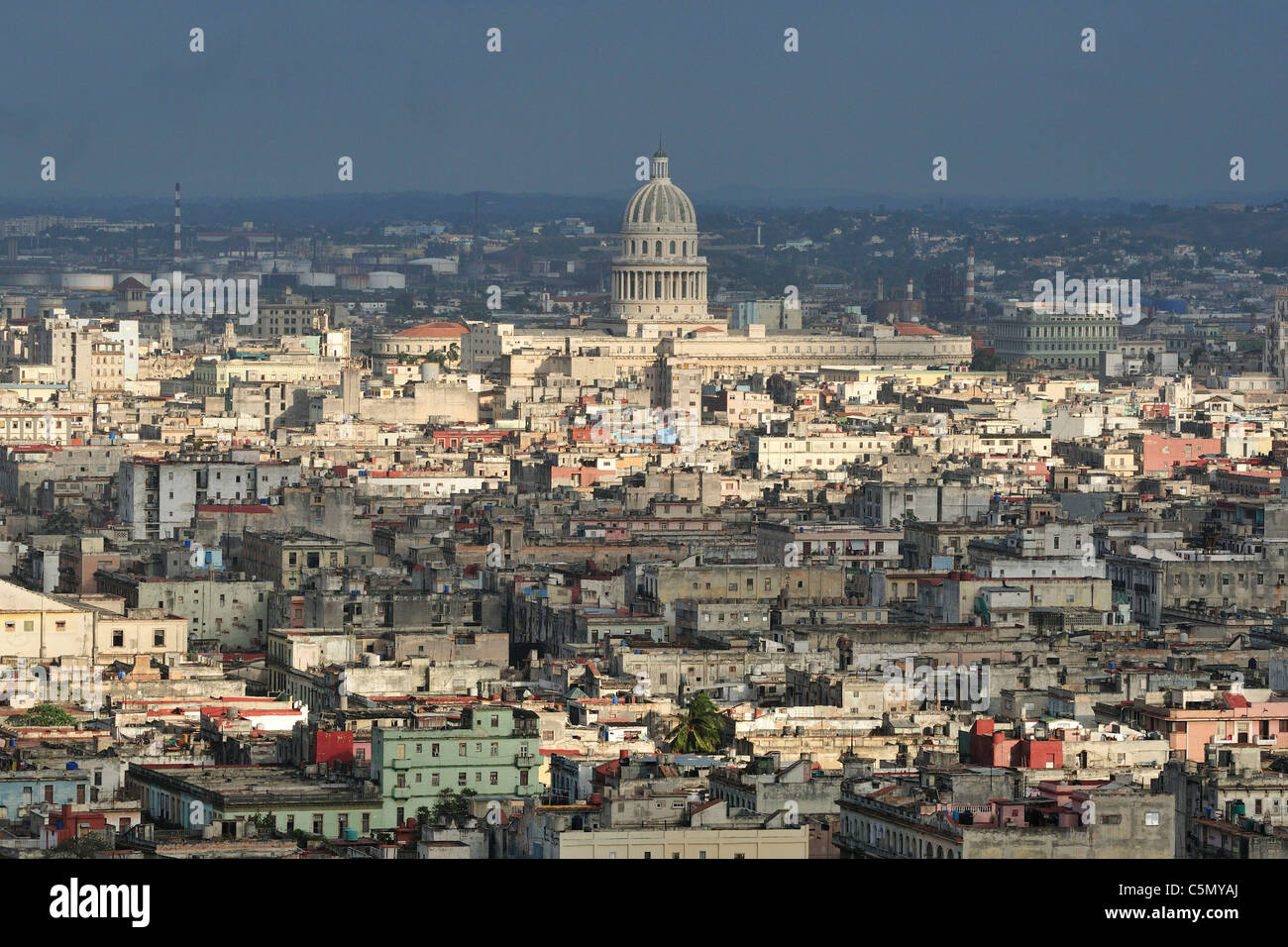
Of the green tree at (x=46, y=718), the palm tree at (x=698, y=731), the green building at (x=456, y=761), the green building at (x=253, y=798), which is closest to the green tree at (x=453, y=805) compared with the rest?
the green building at (x=456, y=761)

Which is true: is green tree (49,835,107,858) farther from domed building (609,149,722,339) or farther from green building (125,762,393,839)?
domed building (609,149,722,339)

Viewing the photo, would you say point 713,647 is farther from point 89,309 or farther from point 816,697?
point 89,309

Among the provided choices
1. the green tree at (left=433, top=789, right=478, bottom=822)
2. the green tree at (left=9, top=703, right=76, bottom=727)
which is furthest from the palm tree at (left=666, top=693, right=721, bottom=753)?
the green tree at (left=9, top=703, right=76, bottom=727)

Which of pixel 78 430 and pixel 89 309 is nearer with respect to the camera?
pixel 78 430

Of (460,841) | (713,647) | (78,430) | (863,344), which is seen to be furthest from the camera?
(863,344)

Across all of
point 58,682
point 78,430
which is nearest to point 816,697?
point 58,682

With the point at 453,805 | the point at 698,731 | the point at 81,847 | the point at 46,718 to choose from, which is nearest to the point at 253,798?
the point at 453,805
